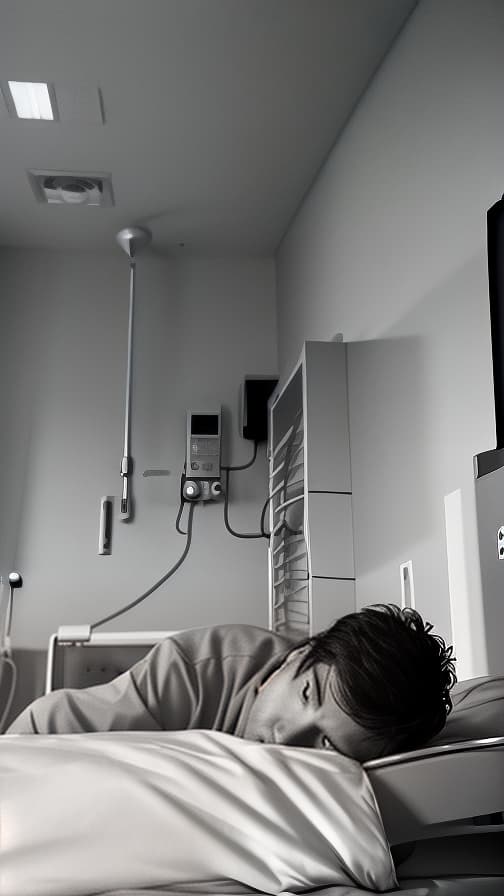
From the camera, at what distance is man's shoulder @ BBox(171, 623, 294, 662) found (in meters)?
1.36

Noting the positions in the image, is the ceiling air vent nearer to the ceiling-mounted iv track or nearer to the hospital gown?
the ceiling-mounted iv track

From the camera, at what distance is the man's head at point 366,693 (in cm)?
95

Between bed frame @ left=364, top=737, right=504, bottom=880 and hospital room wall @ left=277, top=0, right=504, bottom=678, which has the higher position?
hospital room wall @ left=277, top=0, right=504, bottom=678

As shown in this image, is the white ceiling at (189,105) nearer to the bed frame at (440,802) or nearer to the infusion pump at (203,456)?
the infusion pump at (203,456)

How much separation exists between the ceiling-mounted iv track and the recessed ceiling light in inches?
29.9

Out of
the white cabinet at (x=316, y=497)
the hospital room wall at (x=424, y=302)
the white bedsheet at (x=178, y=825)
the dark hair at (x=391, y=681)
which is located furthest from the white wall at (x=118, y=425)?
the white bedsheet at (x=178, y=825)

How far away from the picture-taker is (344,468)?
8.30 feet

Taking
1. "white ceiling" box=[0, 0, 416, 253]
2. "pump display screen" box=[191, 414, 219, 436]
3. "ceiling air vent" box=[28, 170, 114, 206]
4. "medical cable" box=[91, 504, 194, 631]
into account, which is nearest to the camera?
"white ceiling" box=[0, 0, 416, 253]

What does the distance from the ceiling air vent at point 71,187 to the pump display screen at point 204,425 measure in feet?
2.95

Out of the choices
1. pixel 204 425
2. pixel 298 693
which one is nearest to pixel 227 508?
pixel 204 425

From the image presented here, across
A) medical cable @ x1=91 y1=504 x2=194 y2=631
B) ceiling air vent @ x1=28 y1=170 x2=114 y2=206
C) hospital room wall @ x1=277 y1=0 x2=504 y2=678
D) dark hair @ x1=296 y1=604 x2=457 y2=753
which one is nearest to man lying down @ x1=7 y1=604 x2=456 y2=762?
dark hair @ x1=296 y1=604 x2=457 y2=753

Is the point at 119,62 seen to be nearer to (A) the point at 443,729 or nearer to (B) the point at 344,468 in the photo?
(B) the point at 344,468

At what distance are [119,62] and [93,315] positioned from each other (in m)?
1.27

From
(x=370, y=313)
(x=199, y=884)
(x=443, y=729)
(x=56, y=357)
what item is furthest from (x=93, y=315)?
(x=199, y=884)
